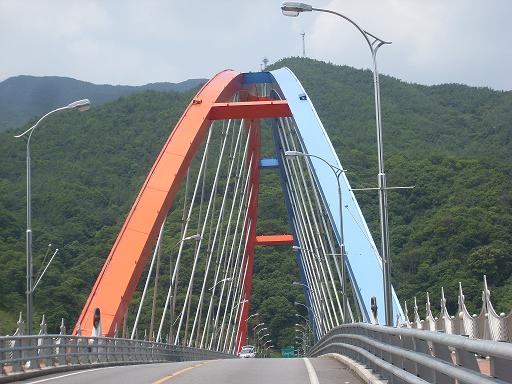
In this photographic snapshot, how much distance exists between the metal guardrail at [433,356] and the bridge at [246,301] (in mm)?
19

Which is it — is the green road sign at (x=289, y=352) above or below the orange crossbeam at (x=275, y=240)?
below

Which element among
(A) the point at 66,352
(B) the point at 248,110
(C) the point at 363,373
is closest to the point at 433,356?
(C) the point at 363,373

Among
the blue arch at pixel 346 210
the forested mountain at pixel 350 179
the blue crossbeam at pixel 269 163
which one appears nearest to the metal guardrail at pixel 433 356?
the blue arch at pixel 346 210

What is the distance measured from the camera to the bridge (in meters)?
12.1

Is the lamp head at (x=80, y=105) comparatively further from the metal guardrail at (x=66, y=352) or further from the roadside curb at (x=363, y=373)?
the roadside curb at (x=363, y=373)

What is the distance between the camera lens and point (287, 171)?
2231 inches

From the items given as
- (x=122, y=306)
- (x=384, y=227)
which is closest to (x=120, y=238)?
(x=122, y=306)

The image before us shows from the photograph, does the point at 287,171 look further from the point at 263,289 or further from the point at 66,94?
the point at 66,94

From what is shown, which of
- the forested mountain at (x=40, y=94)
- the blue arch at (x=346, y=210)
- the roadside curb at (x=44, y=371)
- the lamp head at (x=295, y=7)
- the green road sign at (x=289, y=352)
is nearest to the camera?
the roadside curb at (x=44, y=371)

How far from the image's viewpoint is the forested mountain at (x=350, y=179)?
55.8 m

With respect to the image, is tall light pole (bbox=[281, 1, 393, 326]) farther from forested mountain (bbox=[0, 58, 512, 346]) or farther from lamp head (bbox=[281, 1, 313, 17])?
forested mountain (bbox=[0, 58, 512, 346])

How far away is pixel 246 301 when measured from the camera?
6750 centimetres

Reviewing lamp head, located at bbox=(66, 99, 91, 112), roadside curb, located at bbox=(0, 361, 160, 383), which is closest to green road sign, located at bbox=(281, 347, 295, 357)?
roadside curb, located at bbox=(0, 361, 160, 383)

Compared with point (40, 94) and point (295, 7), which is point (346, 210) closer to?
point (295, 7)
